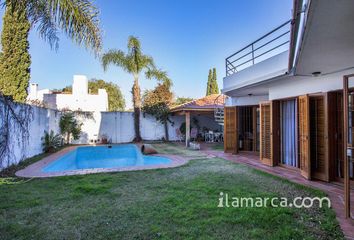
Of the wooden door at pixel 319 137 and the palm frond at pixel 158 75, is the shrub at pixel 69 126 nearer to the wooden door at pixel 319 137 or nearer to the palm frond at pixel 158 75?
the palm frond at pixel 158 75

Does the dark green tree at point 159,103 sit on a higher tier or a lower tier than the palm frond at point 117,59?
lower

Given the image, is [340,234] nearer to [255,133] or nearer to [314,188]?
[314,188]

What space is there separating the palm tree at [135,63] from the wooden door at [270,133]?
1154 centimetres

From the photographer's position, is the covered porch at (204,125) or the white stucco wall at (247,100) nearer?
the white stucco wall at (247,100)

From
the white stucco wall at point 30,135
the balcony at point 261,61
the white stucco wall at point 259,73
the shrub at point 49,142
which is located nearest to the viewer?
the white stucco wall at point 259,73

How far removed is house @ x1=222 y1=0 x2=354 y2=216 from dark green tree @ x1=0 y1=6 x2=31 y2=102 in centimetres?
1307

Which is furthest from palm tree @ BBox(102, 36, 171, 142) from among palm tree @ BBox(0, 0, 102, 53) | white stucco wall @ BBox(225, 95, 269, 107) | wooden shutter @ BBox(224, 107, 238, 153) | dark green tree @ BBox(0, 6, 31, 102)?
palm tree @ BBox(0, 0, 102, 53)

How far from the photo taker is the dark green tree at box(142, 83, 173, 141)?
19.9 m

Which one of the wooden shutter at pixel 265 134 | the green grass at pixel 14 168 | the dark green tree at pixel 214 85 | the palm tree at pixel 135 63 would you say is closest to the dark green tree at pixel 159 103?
the palm tree at pixel 135 63

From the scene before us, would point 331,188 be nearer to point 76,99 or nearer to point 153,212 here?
point 153,212

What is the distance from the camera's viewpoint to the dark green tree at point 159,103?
19.9 meters

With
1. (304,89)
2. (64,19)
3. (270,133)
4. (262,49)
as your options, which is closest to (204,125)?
(270,133)

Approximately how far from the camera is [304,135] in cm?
743

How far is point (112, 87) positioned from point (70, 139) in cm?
2708
